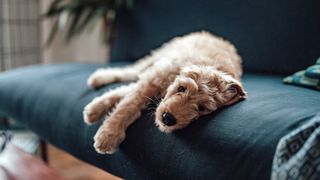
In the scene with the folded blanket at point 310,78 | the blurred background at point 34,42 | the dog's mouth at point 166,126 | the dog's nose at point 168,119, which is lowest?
the blurred background at point 34,42

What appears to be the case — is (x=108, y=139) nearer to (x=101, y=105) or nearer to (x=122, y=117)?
(x=122, y=117)

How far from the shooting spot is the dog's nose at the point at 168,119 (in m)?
1.02

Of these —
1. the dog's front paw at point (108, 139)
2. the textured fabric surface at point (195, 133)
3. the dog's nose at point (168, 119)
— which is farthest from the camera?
the dog's front paw at point (108, 139)

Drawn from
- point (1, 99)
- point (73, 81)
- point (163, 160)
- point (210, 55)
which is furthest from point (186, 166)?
point (1, 99)

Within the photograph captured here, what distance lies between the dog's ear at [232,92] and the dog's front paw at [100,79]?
58 cm

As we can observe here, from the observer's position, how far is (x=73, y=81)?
5.35ft

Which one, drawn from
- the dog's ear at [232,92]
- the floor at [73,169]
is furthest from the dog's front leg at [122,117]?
the floor at [73,169]

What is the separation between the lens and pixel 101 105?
1.29 meters

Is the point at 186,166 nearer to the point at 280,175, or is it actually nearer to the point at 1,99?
the point at 280,175

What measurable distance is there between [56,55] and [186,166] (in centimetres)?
225

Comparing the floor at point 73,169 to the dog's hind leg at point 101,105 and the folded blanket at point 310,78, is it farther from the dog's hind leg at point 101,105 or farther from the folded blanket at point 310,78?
the folded blanket at point 310,78

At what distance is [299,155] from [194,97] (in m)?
0.35

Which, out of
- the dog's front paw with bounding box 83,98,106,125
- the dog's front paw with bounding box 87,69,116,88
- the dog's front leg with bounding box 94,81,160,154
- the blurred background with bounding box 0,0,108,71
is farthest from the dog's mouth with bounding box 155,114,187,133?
the blurred background with bounding box 0,0,108,71

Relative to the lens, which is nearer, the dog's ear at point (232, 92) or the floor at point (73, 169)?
the dog's ear at point (232, 92)
